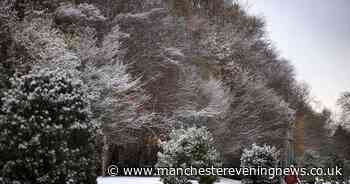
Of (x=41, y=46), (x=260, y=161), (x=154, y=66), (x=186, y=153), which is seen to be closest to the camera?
(x=41, y=46)

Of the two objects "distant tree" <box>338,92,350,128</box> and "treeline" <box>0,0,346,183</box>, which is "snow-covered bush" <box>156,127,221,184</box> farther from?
"distant tree" <box>338,92,350,128</box>

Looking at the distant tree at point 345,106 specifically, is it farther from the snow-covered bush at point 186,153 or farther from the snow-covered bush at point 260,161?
the snow-covered bush at point 186,153

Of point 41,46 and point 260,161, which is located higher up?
point 41,46

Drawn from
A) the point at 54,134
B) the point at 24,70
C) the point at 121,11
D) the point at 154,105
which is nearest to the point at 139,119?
the point at 154,105

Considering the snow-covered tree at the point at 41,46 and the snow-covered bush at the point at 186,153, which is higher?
the snow-covered tree at the point at 41,46

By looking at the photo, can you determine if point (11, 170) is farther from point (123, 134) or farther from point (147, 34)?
point (147, 34)

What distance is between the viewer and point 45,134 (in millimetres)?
11180

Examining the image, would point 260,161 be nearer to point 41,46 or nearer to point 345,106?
point 41,46

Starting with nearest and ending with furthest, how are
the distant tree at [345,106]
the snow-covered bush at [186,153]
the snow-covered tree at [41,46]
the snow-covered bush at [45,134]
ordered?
the snow-covered bush at [45,134], the snow-covered tree at [41,46], the snow-covered bush at [186,153], the distant tree at [345,106]

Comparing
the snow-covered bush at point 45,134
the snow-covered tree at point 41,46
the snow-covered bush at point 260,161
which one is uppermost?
the snow-covered tree at point 41,46

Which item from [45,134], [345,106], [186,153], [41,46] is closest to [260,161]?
[186,153]

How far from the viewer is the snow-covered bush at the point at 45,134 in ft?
36.6

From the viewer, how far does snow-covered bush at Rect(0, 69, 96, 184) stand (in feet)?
36.6

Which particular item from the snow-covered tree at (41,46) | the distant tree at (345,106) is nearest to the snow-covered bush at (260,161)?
the snow-covered tree at (41,46)
